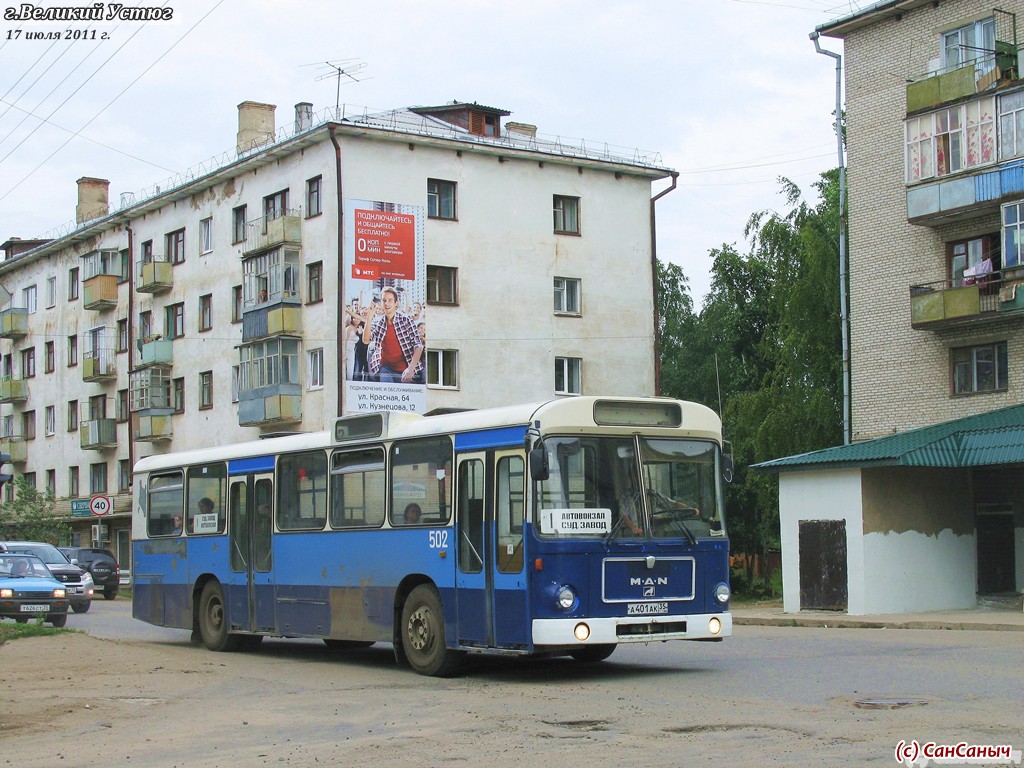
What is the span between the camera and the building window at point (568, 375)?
168 ft

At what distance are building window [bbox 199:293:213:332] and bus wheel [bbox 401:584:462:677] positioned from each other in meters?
40.6

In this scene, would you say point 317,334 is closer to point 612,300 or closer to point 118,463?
point 612,300

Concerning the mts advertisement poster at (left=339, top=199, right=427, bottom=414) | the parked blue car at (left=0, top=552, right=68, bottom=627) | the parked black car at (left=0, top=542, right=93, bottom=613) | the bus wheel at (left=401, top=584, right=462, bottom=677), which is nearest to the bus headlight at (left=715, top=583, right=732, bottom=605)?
the bus wheel at (left=401, top=584, right=462, bottom=677)

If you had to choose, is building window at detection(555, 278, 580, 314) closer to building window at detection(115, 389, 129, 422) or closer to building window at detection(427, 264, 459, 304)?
building window at detection(427, 264, 459, 304)

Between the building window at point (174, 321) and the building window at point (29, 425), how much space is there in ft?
56.4

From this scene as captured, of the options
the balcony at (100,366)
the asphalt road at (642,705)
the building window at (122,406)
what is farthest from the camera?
the balcony at (100,366)

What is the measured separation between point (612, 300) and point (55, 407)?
103 feet

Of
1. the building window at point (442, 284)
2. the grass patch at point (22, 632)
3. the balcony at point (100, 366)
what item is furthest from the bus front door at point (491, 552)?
the balcony at point (100, 366)

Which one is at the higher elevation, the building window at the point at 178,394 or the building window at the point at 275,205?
the building window at the point at 275,205

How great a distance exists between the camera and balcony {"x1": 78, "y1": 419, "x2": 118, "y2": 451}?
63500mm

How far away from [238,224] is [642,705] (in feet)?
142

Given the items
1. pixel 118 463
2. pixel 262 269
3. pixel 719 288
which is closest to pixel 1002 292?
pixel 262 269

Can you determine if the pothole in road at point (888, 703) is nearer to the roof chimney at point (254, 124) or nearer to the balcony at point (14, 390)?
the roof chimney at point (254, 124)

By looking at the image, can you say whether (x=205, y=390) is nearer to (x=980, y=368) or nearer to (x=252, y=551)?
(x=980, y=368)
